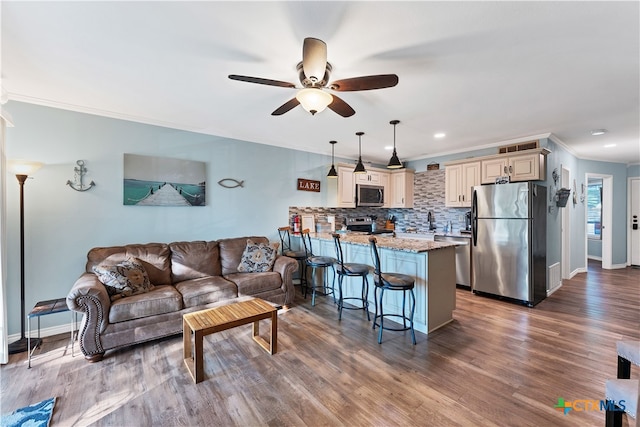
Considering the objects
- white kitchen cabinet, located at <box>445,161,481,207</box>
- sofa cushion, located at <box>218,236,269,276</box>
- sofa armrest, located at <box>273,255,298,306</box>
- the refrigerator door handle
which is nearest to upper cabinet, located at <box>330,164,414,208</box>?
white kitchen cabinet, located at <box>445,161,481,207</box>

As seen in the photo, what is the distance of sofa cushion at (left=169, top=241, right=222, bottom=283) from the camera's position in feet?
11.2

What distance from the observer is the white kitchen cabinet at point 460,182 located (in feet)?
15.6

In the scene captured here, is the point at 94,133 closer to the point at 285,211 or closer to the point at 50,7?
the point at 50,7

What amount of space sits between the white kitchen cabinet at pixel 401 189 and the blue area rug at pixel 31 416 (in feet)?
18.8

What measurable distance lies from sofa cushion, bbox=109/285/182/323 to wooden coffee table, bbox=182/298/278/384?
1.39 feet

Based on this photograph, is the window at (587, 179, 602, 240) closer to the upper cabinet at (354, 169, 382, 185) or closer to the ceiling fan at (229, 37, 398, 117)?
the upper cabinet at (354, 169, 382, 185)

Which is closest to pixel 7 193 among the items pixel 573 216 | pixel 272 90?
pixel 272 90

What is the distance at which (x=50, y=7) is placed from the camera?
62.6 inches

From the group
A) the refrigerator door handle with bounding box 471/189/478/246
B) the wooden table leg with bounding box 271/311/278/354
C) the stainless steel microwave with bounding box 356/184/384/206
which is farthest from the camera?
the stainless steel microwave with bounding box 356/184/384/206

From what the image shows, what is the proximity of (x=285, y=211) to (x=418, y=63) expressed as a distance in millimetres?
3221

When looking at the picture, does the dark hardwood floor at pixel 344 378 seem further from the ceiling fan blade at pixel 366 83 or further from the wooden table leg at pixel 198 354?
the ceiling fan blade at pixel 366 83

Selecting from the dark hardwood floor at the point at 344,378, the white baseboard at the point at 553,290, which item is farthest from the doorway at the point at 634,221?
the dark hardwood floor at the point at 344,378

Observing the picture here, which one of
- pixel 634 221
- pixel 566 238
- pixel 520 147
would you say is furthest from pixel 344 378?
pixel 634 221

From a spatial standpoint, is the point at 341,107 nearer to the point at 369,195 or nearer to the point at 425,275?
the point at 425,275
